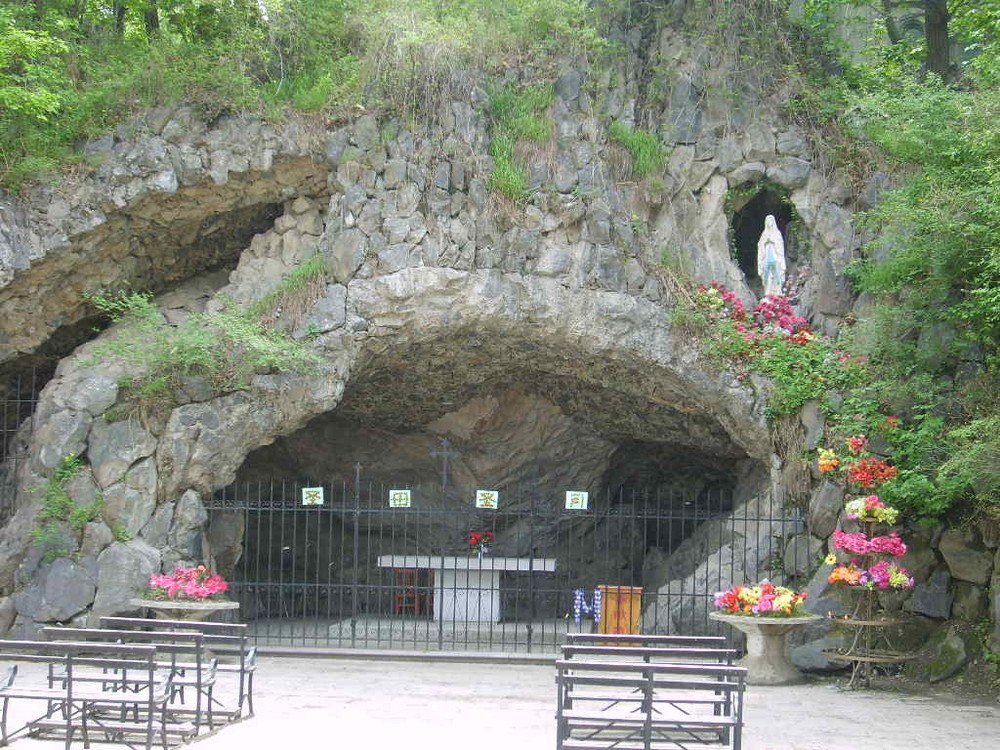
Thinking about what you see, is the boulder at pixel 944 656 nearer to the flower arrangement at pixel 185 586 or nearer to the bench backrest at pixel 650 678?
the bench backrest at pixel 650 678

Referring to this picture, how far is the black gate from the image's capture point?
11.8 m

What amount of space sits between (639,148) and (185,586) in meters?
7.23

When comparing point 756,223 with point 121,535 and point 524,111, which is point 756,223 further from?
point 121,535

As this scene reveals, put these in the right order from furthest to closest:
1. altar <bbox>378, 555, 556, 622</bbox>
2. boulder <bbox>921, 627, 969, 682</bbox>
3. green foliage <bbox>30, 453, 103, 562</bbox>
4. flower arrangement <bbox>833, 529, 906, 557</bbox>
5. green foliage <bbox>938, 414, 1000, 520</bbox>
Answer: altar <bbox>378, 555, 556, 622</bbox>, green foliage <bbox>30, 453, 103, 562</bbox>, boulder <bbox>921, 627, 969, 682</bbox>, flower arrangement <bbox>833, 529, 906, 557</bbox>, green foliage <bbox>938, 414, 1000, 520</bbox>

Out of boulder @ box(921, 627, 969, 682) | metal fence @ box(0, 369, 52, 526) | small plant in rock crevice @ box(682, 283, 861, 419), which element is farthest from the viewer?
metal fence @ box(0, 369, 52, 526)

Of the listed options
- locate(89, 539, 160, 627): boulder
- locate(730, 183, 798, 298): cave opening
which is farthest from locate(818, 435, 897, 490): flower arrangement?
locate(89, 539, 160, 627): boulder

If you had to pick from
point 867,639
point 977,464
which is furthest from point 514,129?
point 867,639

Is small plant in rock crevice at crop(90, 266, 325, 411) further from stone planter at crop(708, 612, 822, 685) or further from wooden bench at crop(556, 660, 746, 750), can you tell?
wooden bench at crop(556, 660, 746, 750)

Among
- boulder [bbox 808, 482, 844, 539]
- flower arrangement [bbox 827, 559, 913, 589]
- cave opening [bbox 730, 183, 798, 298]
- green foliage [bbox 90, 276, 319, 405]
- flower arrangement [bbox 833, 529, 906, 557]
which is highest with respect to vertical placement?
cave opening [bbox 730, 183, 798, 298]

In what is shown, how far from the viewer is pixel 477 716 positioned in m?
7.72

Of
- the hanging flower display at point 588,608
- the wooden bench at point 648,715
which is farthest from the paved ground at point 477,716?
the hanging flower display at point 588,608

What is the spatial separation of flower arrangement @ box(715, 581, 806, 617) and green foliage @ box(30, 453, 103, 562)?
21.8 feet

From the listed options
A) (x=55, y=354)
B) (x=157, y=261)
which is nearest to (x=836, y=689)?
(x=157, y=261)

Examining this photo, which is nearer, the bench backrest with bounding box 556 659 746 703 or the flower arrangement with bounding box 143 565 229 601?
the bench backrest with bounding box 556 659 746 703
